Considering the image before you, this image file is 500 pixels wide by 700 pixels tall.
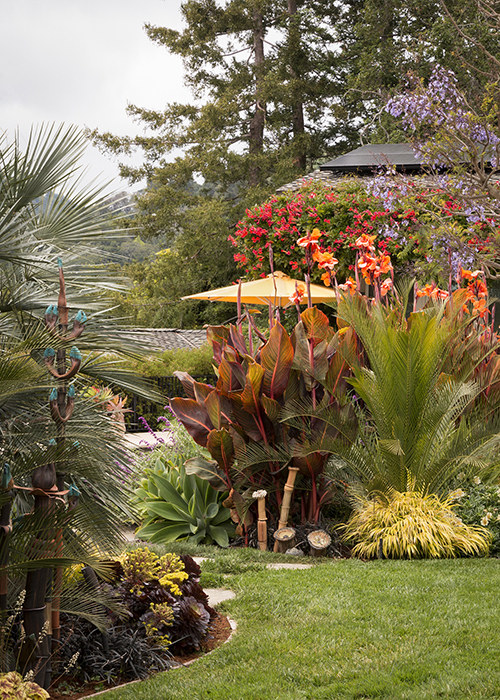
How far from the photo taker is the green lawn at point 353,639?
2850 millimetres

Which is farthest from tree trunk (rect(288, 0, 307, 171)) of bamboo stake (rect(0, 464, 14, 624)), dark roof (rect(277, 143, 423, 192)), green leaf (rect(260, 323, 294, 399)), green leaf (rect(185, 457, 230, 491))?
bamboo stake (rect(0, 464, 14, 624))

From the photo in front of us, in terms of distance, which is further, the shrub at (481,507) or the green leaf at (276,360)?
the green leaf at (276,360)

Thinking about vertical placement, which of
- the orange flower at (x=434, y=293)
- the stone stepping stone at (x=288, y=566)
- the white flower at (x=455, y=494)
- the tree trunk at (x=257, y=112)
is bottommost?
the stone stepping stone at (x=288, y=566)

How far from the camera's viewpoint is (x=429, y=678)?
2.91m

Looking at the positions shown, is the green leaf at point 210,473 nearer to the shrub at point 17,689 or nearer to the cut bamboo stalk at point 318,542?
the cut bamboo stalk at point 318,542

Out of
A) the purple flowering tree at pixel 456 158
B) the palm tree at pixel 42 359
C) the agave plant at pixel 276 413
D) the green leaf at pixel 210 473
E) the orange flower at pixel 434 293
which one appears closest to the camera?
the palm tree at pixel 42 359

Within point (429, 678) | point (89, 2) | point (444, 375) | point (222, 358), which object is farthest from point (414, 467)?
point (89, 2)

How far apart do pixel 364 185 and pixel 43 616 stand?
1209 cm

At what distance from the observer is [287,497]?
18.4 feet

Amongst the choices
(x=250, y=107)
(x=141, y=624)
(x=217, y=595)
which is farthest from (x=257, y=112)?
(x=141, y=624)

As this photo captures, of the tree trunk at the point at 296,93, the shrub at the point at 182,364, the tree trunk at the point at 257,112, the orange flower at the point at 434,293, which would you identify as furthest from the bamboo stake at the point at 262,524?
the tree trunk at the point at 296,93

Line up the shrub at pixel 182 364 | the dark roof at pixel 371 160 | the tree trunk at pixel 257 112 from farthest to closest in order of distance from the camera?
1. the tree trunk at pixel 257 112
2. the dark roof at pixel 371 160
3. the shrub at pixel 182 364

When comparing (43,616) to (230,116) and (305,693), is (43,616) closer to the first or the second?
(305,693)

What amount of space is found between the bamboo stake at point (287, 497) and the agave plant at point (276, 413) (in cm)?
9
